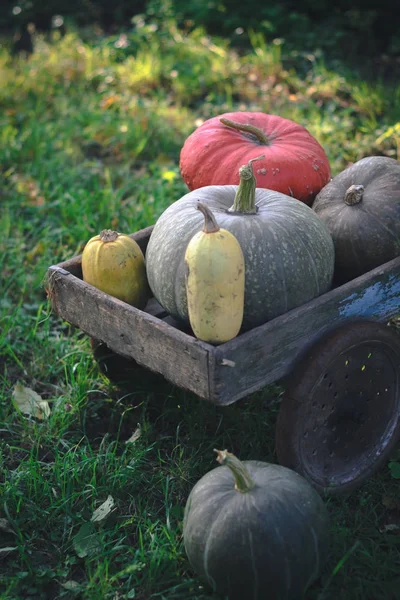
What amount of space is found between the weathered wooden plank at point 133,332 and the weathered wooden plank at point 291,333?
7cm

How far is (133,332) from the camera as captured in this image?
265 cm

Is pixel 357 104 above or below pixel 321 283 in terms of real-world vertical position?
below

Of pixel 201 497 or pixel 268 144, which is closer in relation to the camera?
pixel 201 497

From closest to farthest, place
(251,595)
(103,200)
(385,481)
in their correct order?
(251,595) < (385,481) < (103,200)

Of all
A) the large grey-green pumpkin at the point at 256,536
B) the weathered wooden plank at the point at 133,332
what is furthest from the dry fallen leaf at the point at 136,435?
the large grey-green pumpkin at the point at 256,536

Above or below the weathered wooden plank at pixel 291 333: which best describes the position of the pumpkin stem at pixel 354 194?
above

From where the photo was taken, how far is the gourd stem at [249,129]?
Answer: 3174 mm

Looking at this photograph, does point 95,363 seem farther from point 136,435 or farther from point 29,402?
point 136,435

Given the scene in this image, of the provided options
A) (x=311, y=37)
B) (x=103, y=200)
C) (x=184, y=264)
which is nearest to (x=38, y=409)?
(x=184, y=264)

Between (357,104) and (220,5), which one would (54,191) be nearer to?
(357,104)

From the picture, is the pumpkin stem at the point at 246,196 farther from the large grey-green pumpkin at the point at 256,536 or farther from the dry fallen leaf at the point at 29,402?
the dry fallen leaf at the point at 29,402

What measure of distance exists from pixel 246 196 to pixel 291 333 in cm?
50

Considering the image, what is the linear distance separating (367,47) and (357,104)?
1.41m

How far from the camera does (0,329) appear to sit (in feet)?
12.6
